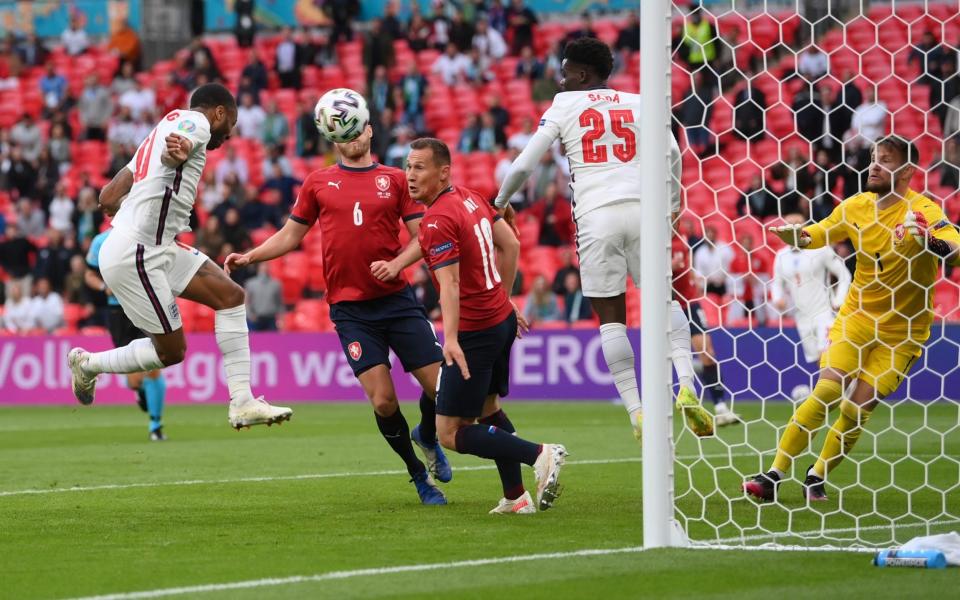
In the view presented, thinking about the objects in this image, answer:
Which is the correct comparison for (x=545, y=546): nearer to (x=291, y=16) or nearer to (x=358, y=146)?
(x=358, y=146)

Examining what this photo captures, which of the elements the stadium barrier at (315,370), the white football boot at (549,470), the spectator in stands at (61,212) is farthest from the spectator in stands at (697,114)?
the white football boot at (549,470)

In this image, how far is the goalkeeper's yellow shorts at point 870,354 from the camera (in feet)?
27.6

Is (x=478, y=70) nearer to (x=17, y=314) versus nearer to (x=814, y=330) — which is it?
(x=17, y=314)

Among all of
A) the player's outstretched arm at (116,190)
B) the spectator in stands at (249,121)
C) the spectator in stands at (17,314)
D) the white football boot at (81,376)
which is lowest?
the spectator in stands at (17,314)

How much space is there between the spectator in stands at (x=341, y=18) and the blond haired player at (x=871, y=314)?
2049 centimetres

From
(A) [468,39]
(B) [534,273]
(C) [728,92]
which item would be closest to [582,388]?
(B) [534,273]

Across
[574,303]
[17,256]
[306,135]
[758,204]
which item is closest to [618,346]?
[758,204]

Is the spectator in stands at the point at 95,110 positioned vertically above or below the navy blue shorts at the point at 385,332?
above

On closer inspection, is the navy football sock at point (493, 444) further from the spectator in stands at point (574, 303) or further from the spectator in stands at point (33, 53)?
the spectator in stands at point (33, 53)

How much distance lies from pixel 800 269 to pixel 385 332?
8695 millimetres

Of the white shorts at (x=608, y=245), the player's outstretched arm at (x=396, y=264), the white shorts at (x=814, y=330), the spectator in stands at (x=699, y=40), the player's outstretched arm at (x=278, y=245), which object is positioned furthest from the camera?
the white shorts at (x=814, y=330)

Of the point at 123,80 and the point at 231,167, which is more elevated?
the point at 123,80

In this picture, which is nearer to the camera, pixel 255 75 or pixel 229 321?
pixel 229 321

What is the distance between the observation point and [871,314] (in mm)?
8414
